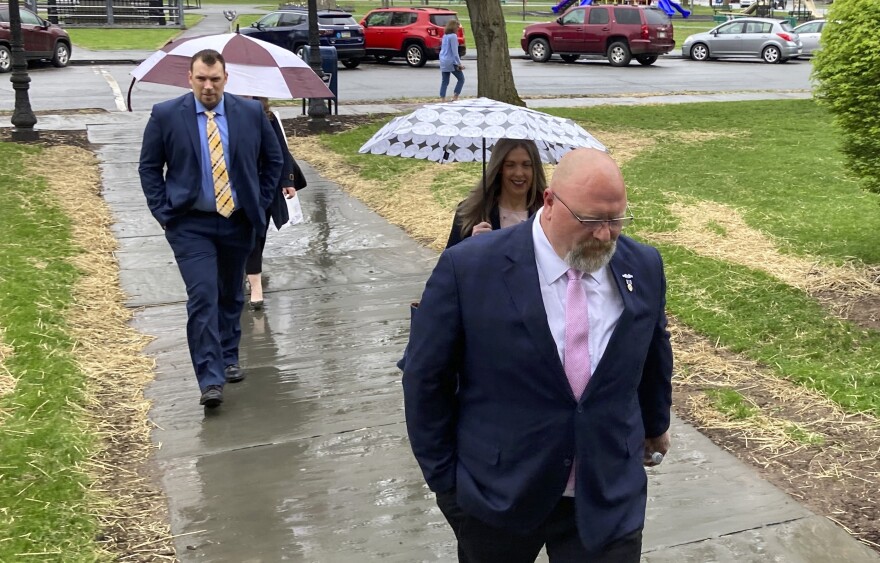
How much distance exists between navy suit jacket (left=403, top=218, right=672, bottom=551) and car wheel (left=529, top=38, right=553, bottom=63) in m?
29.9

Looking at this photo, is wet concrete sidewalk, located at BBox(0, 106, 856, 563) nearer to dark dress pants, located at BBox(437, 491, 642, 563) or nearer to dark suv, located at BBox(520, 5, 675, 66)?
dark dress pants, located at BBox(437, 491, 642, 563)

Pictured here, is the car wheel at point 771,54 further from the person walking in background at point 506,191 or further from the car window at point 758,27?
the person walking in background at point 506,191

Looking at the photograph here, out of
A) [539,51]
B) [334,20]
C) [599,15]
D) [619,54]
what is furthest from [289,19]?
[619,54]

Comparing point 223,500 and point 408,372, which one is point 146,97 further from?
point 408,372

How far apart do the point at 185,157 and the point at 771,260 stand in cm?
502

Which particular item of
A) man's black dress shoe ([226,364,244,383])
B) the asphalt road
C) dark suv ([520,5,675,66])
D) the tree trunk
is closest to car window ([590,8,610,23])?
dark suv ([520,5,675,66])

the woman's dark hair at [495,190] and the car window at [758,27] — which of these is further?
the car window at [758,27]

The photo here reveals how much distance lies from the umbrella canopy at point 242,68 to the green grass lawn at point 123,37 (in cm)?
2612

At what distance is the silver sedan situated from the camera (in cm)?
3262

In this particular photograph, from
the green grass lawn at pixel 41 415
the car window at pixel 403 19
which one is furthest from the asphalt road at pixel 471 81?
the green grass lawn at pixel 41 415

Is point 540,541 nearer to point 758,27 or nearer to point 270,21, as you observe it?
point 270,21

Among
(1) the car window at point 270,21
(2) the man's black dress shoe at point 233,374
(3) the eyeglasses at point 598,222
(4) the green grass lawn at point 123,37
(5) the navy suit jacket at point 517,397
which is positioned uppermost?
(1) the car window at point 270,21

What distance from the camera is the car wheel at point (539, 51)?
31.7 m

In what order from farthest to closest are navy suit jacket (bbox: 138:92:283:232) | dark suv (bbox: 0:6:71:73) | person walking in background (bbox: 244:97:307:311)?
1. dark suv (bbox: 0:6:71:73)
2. person walking in background (bbox: 244:97:307:311)
3. navy suit jacket (bbox: 138:92:283:232)
